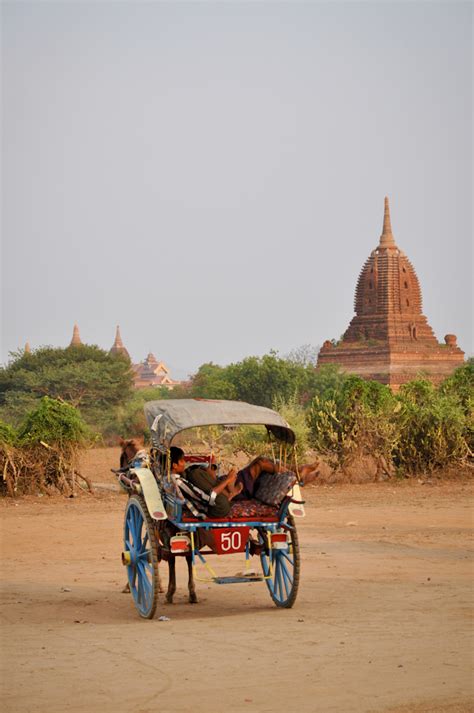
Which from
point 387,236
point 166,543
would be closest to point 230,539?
point 166,543

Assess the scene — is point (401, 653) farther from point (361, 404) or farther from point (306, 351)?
point (306, 351)

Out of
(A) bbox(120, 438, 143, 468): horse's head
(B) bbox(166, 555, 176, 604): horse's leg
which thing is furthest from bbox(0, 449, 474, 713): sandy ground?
(A) bbox(120, 438, 143, 468): horse's head

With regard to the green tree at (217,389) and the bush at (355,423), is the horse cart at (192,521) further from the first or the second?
the green tree at (217,389)

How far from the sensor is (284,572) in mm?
Answer: 8594

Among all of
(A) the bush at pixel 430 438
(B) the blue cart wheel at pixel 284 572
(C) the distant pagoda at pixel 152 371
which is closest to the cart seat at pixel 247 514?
(B) the blue cart wheel at pixel 284 572

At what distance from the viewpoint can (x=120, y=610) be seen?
879 cm

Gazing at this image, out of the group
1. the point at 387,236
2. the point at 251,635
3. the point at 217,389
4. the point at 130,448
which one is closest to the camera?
the point at 251,635

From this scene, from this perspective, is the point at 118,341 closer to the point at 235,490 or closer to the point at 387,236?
the point at 387,236

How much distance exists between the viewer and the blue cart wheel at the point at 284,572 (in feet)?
27.4

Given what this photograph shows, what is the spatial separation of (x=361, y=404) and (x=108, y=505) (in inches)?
207

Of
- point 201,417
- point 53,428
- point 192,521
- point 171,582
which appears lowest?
point 171,582

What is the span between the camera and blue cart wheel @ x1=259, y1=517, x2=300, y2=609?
836cm

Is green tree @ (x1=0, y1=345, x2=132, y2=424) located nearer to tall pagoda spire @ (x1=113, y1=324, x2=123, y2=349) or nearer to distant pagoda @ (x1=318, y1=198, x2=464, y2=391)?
distant pagoda @ (x1=318, y1=198, x2=464, y2=391)

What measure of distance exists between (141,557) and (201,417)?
1.06m
